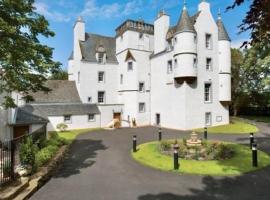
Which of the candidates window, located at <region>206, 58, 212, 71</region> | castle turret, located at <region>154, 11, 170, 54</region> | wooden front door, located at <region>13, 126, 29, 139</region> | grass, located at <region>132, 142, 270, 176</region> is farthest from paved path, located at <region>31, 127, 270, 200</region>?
castle turret, located at <region>154, 11, 170, 54</region>

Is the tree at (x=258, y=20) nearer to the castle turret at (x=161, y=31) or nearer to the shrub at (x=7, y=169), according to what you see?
the shrub at (x=7, y=169)

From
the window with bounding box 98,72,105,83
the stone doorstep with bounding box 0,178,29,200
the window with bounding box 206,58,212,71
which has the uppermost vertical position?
the window with bounding box 206,58,212,71

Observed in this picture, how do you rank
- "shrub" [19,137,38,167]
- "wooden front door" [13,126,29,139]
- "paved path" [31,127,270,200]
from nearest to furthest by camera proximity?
"paved path" [31,127,270,200], "shrub" [19,137,38,167], "wooden front door" [13,126,29,139]

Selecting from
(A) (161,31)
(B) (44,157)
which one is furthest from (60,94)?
(B) (44,157)

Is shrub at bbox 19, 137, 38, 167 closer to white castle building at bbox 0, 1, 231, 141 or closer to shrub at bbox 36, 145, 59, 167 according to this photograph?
shrub at bbox 36, 145, 59, 167

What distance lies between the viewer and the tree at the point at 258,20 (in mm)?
5748

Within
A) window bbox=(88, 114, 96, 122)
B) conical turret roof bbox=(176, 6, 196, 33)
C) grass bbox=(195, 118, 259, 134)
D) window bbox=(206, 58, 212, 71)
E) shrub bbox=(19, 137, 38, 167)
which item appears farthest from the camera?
window bbox=(88, 114, 96, 122)

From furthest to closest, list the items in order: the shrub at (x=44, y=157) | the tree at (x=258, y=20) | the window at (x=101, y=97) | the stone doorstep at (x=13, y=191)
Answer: the window at (x=101, y=97) → the shrub at (x=44, y=157) → the stone doorstep at (x=13, y=191) → the tree at (x=258, y=20)

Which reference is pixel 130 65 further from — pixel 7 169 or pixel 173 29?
pixel 7 169

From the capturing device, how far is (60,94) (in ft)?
124

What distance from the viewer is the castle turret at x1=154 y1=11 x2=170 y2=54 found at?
35.8 meters

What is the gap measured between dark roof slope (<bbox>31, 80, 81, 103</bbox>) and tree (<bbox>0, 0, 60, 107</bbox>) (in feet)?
77.6

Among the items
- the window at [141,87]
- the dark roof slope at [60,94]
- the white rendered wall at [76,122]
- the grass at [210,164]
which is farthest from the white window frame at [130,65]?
the grass at [210,164]

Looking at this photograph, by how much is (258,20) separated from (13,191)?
1046 cm
